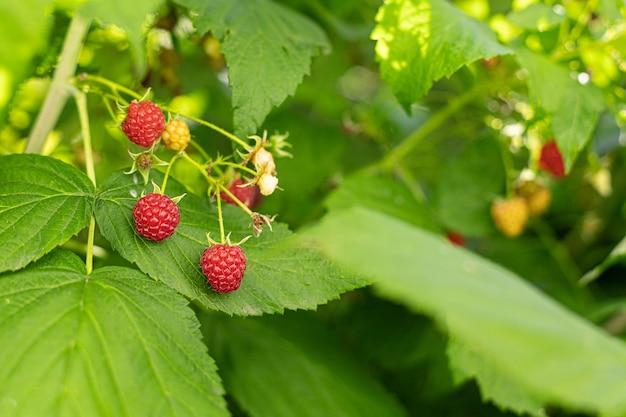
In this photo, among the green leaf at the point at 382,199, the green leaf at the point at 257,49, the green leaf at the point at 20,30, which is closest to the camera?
the green leaf at the point at 20,30

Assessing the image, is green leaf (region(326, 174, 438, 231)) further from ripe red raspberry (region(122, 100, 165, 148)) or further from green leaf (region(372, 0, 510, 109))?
ripe red raspberry (region(122, 100, 165, 148))

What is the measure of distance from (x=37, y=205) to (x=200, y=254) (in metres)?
0.18

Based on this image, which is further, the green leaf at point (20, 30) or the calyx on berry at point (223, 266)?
the calyx on berry at point (223, 266)

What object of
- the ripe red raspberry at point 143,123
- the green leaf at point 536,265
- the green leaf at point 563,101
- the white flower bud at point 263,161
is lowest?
the green leaf at point 536,265

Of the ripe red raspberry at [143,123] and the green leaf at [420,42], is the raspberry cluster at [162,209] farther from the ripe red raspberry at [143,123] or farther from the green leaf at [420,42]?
the green leaf at [420,42]

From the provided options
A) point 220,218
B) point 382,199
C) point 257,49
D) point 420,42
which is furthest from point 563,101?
point 220,218

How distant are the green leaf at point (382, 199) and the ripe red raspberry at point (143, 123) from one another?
0.46 metres

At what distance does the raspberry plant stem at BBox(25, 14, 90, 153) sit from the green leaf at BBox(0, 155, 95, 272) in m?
0.14

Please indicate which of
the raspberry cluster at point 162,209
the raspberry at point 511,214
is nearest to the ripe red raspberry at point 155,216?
the raspberry cluster at point 162,209

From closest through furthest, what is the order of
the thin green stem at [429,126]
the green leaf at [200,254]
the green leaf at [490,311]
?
the green leaf at [490,311], the green leaf at [200,254], the thin green stem at [429,126]

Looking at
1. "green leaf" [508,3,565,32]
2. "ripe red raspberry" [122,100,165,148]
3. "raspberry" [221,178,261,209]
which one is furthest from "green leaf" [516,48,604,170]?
"ripe red raspberry" [122,100,165,148]

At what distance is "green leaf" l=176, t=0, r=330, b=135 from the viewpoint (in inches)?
38.8

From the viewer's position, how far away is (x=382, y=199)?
4.70ft

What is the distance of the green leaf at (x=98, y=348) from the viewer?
77cm
